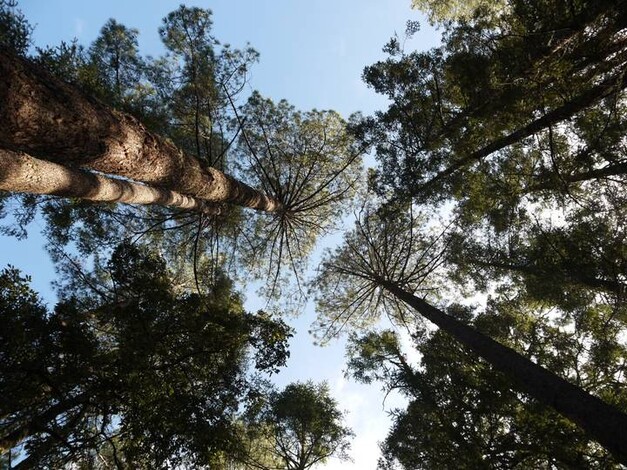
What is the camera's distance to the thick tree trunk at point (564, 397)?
477 cm

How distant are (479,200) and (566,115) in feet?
10.2

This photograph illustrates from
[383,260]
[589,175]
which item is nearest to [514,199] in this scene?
[589,175]

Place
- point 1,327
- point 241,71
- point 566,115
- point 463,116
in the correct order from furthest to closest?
point 241,71 → point 463,116 → point 566,115 → point 1,327

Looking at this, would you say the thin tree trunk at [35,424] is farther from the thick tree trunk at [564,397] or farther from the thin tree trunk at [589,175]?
the thin tree trunk at [589,175]

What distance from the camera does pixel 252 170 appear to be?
13.9m

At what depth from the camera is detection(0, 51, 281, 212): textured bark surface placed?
302 cm

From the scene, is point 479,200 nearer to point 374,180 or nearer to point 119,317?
point 374,180

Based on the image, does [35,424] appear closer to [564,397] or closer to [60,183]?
[60,183]

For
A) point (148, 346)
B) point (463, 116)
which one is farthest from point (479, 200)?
point (148, 346)

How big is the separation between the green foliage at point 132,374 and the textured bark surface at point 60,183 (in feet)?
3.61

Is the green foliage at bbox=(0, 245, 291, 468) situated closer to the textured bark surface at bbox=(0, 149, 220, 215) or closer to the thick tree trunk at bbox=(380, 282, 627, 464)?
the textured bark surface at bbox=(0, 149, 220, 215)

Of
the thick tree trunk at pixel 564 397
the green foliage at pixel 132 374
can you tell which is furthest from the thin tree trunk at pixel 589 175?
the green foliage at pixel 132 374

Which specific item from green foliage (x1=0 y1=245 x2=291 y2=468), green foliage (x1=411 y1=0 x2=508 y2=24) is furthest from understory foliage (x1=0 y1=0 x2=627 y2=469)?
green foliage (x1=411 y1=0 x2=508 y2=24)

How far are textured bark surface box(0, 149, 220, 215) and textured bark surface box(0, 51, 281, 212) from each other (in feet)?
0.78
